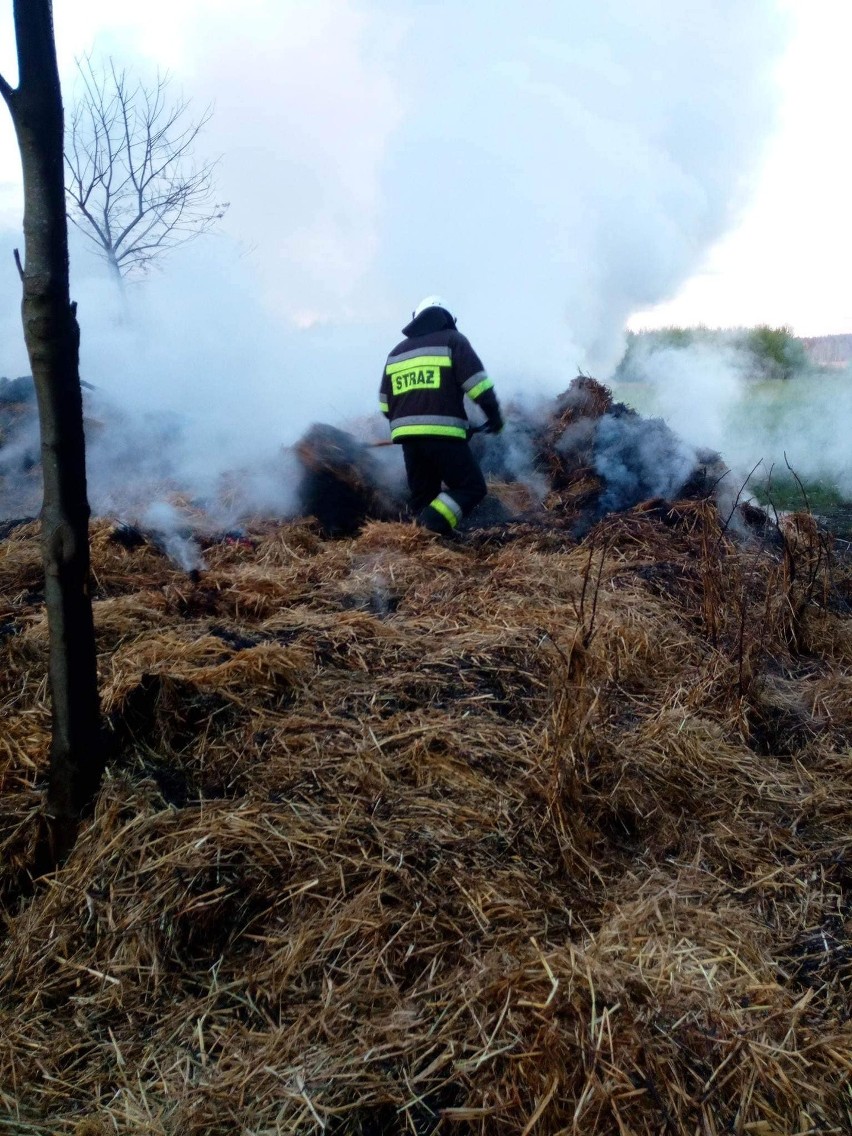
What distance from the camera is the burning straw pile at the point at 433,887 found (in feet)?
5.76

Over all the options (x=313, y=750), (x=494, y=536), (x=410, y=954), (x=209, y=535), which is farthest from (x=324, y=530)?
(x=410, y=954)

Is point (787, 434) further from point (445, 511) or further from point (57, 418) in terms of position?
point (57, 418)

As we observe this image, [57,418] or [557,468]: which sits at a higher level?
[557,468]

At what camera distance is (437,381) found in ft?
21.9

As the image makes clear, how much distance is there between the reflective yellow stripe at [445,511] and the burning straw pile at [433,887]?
2407 millimetres

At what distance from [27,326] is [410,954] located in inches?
83.0

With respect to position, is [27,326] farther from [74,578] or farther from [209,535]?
[209,535]

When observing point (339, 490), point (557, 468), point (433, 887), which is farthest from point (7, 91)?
point (557, 468)

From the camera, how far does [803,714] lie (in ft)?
11.9

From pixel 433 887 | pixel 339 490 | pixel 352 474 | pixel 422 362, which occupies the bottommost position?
pixel 433 887

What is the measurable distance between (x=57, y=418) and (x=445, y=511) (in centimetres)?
436

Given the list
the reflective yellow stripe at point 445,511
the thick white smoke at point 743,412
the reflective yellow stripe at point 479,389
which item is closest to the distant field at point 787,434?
the thick white smoke at point 743,412

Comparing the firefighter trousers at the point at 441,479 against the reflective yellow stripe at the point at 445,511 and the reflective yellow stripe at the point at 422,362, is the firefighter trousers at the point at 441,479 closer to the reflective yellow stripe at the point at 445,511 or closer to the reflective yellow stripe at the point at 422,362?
the reflective yellow stripe at the point at 445,511

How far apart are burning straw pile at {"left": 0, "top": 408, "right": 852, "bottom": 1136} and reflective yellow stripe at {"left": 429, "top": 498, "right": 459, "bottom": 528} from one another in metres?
2.41
